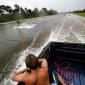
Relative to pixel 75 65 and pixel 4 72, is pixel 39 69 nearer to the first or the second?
pixel 75 65

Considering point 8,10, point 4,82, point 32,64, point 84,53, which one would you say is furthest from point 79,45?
point 8,10

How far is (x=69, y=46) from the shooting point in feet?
19.1

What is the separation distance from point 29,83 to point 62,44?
316cm

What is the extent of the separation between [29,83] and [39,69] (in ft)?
0.92

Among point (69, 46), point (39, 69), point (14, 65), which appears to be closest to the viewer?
point (39, 69)

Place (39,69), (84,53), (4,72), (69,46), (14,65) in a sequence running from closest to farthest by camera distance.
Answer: (39,69)
(84,53)
(69,46)
(4,72)
(14,65)

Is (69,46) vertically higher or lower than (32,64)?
lower

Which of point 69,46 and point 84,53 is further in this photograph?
point 69,46

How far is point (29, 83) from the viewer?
9.64 feet

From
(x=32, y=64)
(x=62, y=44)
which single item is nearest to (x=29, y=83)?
(x=32, y=64)

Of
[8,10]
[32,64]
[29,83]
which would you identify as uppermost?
[32,64]

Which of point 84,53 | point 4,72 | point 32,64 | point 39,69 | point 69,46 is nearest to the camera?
point 32,64

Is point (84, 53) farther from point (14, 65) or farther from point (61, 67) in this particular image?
point (14, 65)

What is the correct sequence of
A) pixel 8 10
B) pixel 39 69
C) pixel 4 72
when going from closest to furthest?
pixel 39 69
pixel 4 72
pixel 8 10
